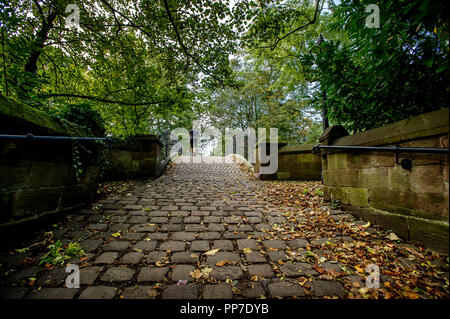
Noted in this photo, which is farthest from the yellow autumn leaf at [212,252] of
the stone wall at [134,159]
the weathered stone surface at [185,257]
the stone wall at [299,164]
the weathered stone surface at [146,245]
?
the stone wall at [299,164]

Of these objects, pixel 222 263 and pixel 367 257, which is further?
pixel 367 257

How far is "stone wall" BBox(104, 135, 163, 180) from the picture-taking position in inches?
221

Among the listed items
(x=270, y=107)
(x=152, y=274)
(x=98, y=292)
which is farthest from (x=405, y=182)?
(x=270, y=107)

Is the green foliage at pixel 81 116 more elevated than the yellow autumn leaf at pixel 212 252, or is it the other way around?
the green foliage at pixel 81 116

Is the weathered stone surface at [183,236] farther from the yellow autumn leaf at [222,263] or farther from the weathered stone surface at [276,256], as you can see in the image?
the weathered stone surface at [276,256]

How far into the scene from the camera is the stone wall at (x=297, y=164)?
6195mm

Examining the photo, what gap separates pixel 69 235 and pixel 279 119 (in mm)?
12844

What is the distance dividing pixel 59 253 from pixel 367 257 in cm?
322

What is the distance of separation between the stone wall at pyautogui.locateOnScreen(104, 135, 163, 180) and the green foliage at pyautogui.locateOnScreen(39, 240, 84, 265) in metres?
4.04

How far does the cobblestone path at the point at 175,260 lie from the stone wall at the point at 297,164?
3587 millimetres

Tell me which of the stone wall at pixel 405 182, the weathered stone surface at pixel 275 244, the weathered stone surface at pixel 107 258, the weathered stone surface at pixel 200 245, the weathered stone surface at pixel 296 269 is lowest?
the weathered stone surface at pixel 296 269

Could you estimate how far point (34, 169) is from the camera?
2273 millimetres

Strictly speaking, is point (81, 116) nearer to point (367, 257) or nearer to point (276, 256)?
point (276, 256)
